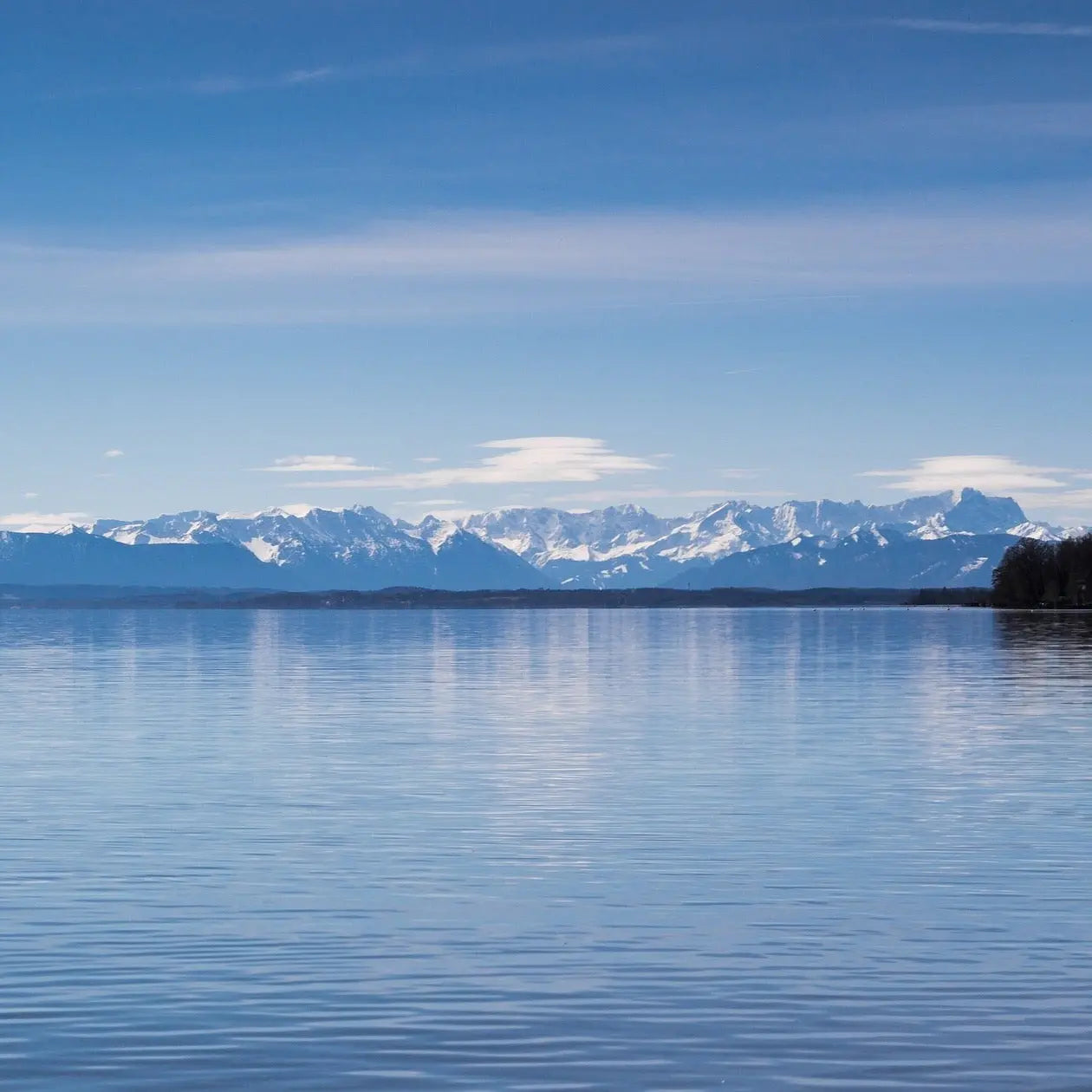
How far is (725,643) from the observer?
198125mm

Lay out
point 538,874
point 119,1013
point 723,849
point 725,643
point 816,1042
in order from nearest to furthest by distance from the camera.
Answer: point 816,1042, point 119,1013, point 538,874, point 723,849, point 725,643

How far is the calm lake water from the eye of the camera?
67.6ft

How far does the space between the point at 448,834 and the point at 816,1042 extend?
18.5m

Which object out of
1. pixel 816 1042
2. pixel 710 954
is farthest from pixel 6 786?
pixel 816 1042

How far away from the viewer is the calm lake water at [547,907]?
2059 cm

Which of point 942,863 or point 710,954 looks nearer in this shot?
point 710,954

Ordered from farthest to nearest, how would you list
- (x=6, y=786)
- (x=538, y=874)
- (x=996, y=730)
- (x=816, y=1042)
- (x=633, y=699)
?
(x=633, y=699), (x=996, y=730), (x=6, y=786), (x=538, y=874), (x=816, y=1042)

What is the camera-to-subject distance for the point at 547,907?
29625mm

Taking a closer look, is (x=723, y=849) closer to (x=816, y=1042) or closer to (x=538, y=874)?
(x=538, y=874)

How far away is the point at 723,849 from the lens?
1425 inches

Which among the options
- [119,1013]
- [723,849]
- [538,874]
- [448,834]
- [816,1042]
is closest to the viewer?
[816,1042]

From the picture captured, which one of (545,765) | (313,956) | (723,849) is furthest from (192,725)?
(313,956)

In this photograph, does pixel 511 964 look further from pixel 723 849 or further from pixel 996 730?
pixel 996 730

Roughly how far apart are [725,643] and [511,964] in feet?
572
